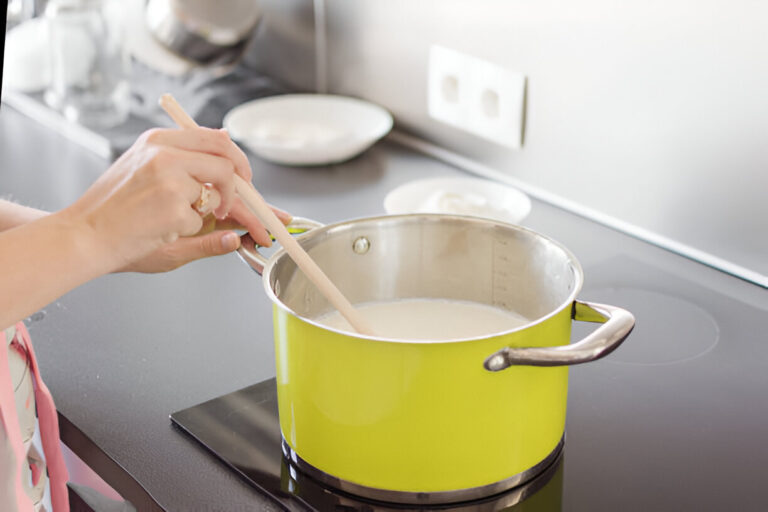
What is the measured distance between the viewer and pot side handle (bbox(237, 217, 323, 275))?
0.84 meters

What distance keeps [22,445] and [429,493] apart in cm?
40

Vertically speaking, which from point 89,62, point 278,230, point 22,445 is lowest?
point 22,445

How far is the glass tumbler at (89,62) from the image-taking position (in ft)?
5.39

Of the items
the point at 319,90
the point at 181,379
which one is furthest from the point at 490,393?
the point at 319,90

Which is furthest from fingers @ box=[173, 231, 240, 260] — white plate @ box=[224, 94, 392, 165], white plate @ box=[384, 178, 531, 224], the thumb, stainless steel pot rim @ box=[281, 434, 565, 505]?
white plate @ box=[224, 94, 392, 165]

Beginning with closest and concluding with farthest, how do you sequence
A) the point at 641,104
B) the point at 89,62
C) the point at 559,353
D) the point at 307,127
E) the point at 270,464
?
the point at 559,353 → the point at 270,464 → the point at 641,104 → the point at 307,127 → the point at 89,62

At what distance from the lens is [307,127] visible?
1563 mm

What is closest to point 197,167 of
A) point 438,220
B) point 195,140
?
point 195,140

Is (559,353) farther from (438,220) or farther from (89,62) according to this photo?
(89,62)

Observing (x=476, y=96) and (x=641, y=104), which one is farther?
(x=476, y=96)

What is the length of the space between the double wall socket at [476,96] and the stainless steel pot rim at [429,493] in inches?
26.8

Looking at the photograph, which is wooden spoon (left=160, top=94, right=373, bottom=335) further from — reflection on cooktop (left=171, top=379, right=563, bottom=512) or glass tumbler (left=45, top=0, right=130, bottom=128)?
glass tumbler (left=45, top=0, right=130, bottom=128)

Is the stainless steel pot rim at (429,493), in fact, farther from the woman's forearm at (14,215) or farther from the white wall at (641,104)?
the white wall at (641,104)

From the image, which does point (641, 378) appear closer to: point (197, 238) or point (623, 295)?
point (623, 295)
